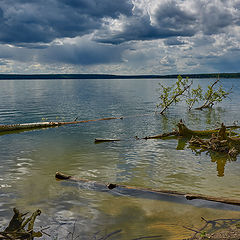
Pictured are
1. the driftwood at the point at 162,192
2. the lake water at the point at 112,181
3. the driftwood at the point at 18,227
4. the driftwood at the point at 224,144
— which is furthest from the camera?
the driftwood at the point at 224,144

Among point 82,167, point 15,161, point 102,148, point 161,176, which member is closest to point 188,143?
point 102,148

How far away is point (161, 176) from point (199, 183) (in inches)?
96.1

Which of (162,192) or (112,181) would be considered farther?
(112,181)

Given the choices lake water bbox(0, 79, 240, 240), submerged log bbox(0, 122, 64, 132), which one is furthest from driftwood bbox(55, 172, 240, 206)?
submerged log bbox(0, 122, 64, 132)

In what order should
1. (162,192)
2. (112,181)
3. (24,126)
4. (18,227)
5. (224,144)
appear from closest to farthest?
(18,227) < (162,192) < (112,181) < (224,144) < (24,126)

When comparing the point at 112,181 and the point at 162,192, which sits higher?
the point at 162,192


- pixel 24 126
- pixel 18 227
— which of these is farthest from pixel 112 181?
pixel 24 126

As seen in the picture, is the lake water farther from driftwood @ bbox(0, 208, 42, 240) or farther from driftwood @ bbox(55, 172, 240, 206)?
driftwood @ bbox(0, 208, 42, 240)

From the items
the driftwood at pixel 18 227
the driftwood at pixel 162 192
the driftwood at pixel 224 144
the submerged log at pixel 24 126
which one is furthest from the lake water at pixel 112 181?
the submerged log at pixel 24 126

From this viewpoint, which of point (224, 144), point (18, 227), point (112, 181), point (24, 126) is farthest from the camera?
point (24, 126)

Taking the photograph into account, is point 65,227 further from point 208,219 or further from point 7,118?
point 7,118

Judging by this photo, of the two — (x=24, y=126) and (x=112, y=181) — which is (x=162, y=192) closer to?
(x=112, y=181)

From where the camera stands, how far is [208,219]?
10727mm

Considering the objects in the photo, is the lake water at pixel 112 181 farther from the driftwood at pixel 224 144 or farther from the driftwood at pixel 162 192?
the driftwood at pixel 224 144
